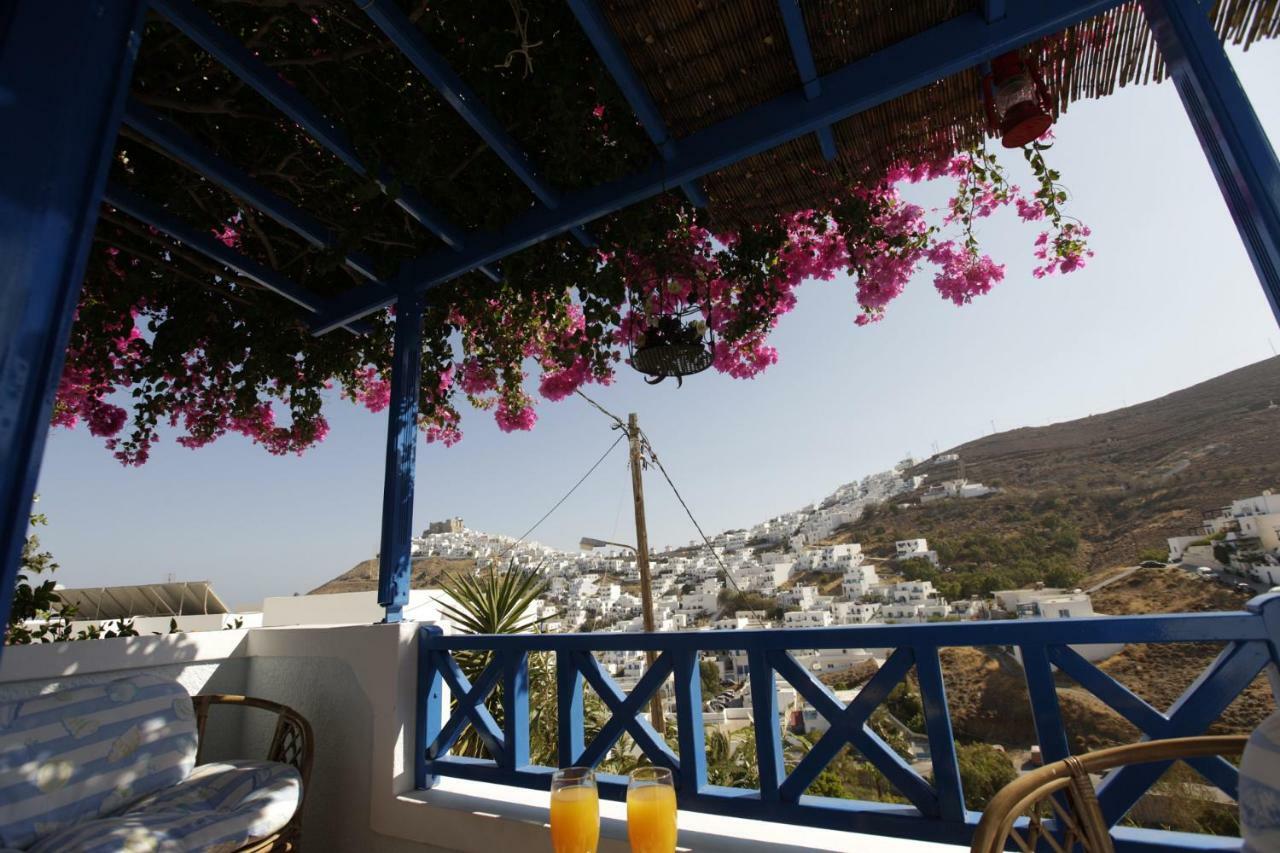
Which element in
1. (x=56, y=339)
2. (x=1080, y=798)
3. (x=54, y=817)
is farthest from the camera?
(x=54, y=817)

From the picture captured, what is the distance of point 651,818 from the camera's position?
93 cm

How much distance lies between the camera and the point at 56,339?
2.61ft

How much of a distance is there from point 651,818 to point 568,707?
117 cm

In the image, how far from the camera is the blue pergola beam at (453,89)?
A: 170 centimetres

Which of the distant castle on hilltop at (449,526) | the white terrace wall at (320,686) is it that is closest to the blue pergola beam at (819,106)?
the white terrace wall at (320,686)

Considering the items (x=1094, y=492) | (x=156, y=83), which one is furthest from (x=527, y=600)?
(x=1094, y=492)

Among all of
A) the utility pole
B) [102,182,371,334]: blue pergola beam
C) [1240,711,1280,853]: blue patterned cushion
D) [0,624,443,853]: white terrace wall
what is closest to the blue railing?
[0,624,443,853]: white terrace wall

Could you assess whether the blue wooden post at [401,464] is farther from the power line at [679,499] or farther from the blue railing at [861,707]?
the power line at [679,499]

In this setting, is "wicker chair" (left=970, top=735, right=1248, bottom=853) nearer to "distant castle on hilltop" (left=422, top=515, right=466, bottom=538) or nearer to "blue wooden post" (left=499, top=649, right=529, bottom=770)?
"blue wooden post" (left=499, top=649, right=529, bottom=770)

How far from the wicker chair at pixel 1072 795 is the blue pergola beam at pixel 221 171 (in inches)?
111

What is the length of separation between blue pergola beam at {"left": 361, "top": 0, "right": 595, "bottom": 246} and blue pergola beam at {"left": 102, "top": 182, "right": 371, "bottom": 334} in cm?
140

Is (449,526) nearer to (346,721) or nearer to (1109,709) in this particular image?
(346,721)

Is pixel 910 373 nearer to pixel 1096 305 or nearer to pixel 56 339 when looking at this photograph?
pixel 1096 305

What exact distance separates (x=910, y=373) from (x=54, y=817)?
11.6m
